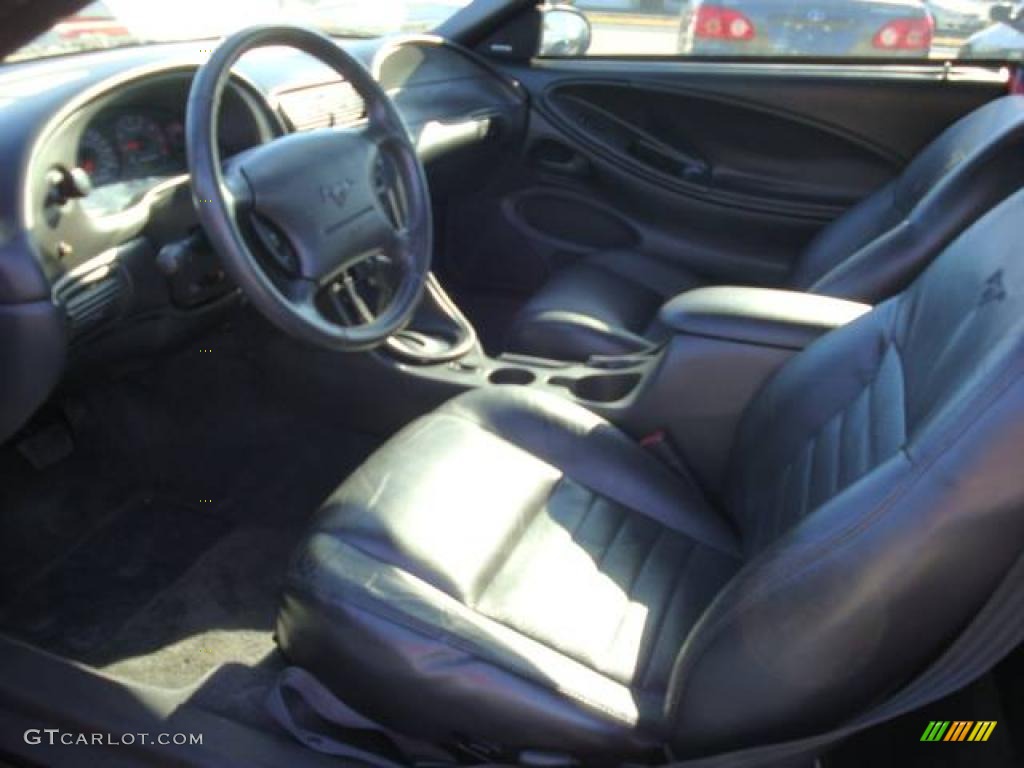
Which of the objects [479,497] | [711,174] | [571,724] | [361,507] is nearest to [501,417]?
[479,497]

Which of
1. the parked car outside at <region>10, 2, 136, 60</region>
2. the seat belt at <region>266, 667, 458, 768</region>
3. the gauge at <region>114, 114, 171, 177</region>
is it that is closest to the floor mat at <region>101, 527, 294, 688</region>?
the seat belt at <region>266, 667, 458, 768</region>

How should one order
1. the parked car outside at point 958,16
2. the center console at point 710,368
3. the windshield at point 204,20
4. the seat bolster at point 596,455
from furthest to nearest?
1. the parked car outside at point 958,16
2. the windshield at point 204,20
3. the center console at point 710,368
4. the seat bolster at point 596,455

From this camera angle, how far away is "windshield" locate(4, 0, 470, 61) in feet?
6.18

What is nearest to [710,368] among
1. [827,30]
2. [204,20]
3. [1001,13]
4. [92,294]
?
[92,294]

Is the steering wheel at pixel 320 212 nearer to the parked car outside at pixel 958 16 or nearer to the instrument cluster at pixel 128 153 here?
the instrument cluster at pixel 128 153

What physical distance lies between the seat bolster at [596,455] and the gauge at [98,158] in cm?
69

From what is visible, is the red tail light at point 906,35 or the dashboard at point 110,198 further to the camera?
the red tail light at point 906,35

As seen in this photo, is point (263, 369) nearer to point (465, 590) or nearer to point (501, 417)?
point (501, 417)

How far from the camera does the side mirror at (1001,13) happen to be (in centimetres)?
277

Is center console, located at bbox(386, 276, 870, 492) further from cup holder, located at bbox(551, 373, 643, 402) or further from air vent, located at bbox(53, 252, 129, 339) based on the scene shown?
air vent, located at bbox(53, 252, 129, 339)

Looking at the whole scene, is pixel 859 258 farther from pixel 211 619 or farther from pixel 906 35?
pixel 211 619

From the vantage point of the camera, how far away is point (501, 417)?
172 cm

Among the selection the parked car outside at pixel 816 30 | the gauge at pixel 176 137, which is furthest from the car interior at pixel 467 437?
the parked car outside at pixel 816 30

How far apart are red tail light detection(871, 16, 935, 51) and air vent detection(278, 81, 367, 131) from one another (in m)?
1.53
